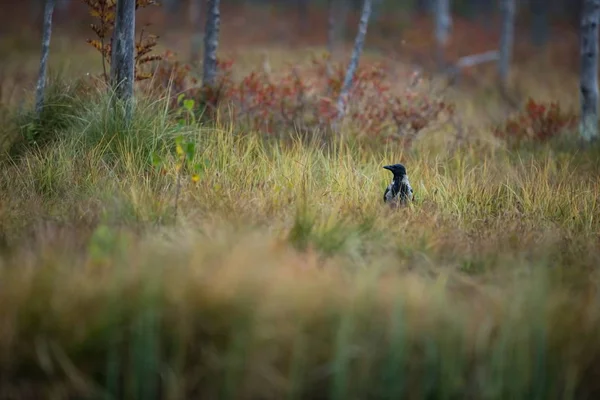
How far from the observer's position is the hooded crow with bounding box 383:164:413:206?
577cm

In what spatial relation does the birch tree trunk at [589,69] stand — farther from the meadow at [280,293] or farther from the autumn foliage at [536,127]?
the meadow at [280,293]

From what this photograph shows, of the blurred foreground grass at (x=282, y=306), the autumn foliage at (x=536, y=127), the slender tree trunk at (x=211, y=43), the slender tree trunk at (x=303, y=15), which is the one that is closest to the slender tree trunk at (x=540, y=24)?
the slender tree trunk at (x=303, y=15)

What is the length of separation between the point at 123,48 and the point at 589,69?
6660mm

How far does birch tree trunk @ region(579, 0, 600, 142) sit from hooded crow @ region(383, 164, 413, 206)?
5047 millimetres

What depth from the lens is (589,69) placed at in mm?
10055

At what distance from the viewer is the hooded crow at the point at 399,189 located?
18.9ft

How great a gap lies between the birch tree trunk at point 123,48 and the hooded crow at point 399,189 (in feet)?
9.29

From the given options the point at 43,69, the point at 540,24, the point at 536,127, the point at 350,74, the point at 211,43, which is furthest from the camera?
the point at 540,24

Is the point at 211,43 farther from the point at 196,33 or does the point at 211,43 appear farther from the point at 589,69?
the point at 196,33

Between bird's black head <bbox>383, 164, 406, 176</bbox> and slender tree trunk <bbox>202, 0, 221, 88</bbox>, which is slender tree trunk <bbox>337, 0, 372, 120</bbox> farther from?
bird's black head <bbox>383, 164, 406, 176</bbox>

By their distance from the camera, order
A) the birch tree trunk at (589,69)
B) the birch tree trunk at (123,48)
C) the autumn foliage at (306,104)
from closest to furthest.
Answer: the birch tree trunk at (123,48)
the autumn foliage at (306,104)
the birch tree trunk at (589,69)

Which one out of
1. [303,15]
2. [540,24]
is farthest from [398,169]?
[540,24]

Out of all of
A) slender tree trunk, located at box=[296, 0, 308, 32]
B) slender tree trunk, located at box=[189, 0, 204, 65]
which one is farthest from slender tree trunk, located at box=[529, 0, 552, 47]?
slender tree trunk, located at box=[189, 0, 204, 65]

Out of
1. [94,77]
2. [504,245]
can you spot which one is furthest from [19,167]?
[504,245]
